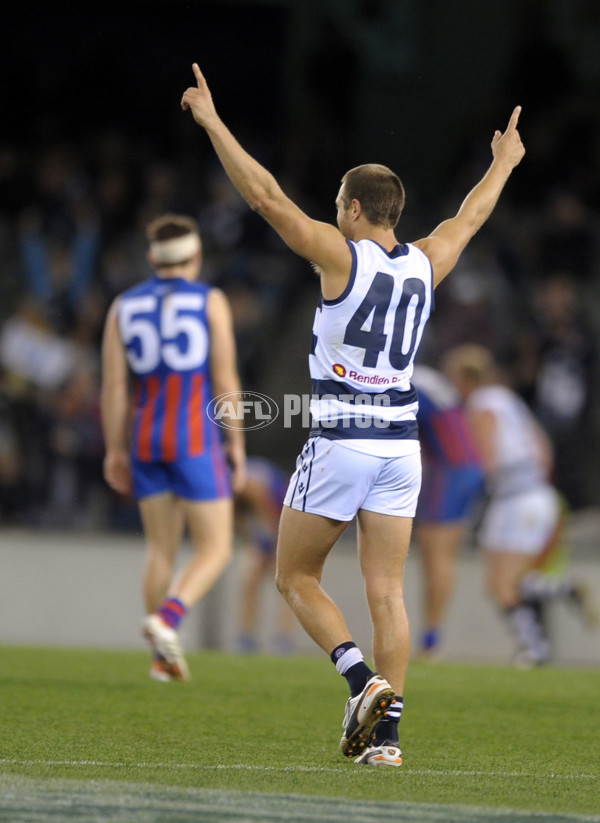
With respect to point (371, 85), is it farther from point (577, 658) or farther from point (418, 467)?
point (418, 467)

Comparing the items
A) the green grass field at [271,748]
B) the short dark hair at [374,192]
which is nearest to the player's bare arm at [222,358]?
the green grass field at [271,748]

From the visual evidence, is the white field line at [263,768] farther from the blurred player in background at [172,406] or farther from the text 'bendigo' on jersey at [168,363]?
the text 'bendigo' on jersey at [168,363]

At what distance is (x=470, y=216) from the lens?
17.3 feet

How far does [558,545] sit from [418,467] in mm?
6530

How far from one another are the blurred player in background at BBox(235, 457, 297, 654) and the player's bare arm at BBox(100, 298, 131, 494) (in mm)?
3917

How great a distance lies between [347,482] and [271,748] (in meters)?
0.97

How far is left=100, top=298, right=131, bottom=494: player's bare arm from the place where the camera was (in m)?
7.39

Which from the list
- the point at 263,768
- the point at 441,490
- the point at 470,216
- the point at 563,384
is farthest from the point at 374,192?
the point at 563,384

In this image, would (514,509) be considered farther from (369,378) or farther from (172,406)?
(369,378)

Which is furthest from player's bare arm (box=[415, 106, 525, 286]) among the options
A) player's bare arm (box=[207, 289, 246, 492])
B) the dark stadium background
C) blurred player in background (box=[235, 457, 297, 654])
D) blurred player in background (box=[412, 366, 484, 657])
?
the dark stadium background

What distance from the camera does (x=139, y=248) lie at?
48.8ft

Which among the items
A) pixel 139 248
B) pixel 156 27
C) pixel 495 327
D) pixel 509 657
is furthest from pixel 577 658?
pixel 156 27

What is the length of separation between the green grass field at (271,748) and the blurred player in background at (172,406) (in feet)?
2.26

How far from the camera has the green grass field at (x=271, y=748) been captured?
377 cm
